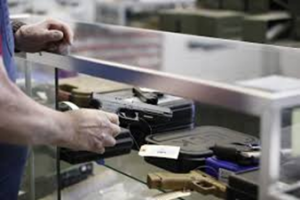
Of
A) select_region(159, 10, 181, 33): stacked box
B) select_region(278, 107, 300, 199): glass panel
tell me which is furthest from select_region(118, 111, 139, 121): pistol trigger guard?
select_region(159, 10, 181, 33): stacked box

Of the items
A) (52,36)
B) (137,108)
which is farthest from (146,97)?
(52,36)

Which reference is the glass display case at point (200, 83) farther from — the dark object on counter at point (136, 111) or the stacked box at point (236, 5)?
the stacked box at point (236, 5)

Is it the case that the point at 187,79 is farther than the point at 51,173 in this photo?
No

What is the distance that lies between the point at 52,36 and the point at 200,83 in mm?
558

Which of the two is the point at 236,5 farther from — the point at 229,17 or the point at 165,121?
the point at 165,121

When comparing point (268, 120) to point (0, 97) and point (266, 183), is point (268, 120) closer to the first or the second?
point (266, 183)

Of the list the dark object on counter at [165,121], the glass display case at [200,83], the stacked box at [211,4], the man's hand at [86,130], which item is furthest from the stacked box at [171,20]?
the man's hand at [86,130]

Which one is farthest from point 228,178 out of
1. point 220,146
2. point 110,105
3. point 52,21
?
point 52,21

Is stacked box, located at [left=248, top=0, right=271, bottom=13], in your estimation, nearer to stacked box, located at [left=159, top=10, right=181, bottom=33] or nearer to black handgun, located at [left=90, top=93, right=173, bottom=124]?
stacked box, located at [left=159, top=10, right=181, bottom=33]

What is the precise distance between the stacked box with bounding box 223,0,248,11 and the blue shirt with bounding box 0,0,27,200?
101 inches

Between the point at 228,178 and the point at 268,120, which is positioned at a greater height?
the point at 268,120

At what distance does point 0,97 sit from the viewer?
866mm

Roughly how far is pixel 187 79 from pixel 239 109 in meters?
0.12

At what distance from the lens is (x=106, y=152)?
1.25 metres
